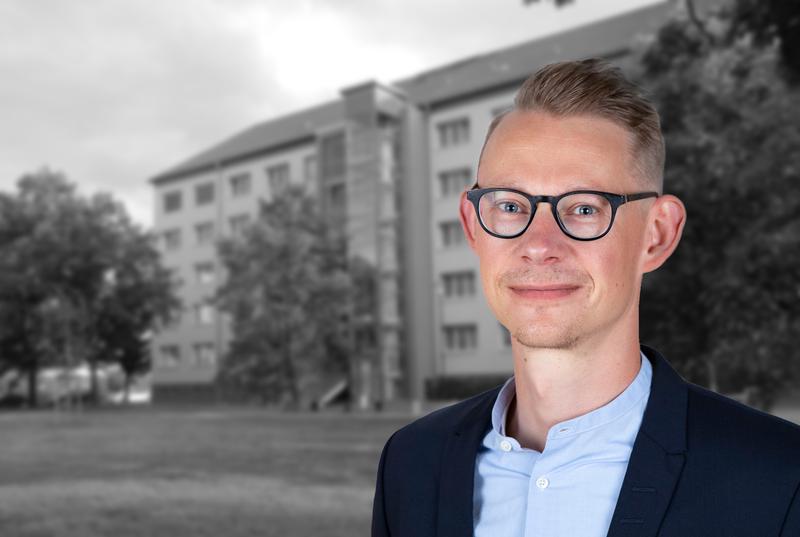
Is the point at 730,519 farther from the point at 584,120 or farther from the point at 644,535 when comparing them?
the point at 584,120

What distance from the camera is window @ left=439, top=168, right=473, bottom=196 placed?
181 feet

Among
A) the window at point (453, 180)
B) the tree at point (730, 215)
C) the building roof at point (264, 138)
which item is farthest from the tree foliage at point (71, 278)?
the tree at point (730, 215)

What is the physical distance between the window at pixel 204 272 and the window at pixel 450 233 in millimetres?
24259

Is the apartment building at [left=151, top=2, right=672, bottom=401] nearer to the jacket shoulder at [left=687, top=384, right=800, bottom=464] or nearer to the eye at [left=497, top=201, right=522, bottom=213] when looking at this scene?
the eye at [left=497, top=201, right=522, bottom=213]

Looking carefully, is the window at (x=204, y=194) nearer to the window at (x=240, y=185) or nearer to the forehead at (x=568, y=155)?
the window at (x=240, y=185)

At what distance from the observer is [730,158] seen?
56.7ft

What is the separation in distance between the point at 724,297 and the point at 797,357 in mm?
1828

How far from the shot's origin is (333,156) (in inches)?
2370

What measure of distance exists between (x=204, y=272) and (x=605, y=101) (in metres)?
73.2

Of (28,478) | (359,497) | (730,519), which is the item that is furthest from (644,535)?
(28,478)

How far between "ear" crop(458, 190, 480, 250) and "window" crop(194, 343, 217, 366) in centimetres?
6896

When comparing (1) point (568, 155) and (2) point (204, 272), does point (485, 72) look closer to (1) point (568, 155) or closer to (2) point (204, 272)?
(2) point (204, 272)

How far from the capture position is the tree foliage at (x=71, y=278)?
55719mm

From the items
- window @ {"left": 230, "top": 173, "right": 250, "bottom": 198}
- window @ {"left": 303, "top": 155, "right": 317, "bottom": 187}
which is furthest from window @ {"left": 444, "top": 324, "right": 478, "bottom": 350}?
window @ {"left": 230, "top": 173, "right": 250, "bottom": 198}
